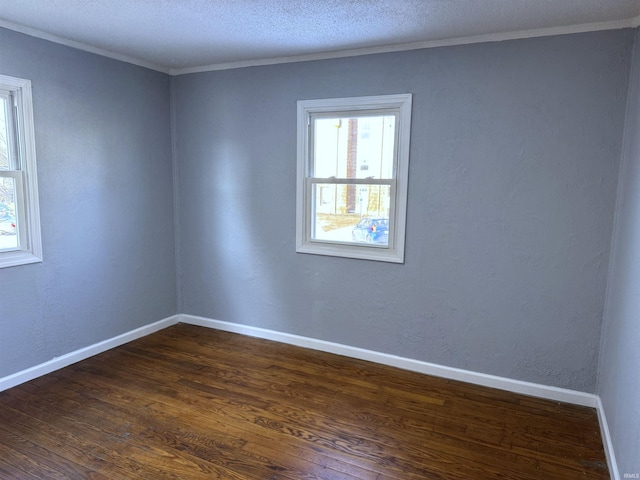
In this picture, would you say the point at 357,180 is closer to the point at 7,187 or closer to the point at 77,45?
the point at 77,45

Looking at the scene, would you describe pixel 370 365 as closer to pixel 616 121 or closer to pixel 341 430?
pixel 341 430

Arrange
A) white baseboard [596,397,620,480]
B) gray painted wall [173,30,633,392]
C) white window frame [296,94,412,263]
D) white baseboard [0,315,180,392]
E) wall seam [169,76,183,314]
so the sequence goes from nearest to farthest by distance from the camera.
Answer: white baseboard [596,397,620,480] → gray painted wall [173,30,633,392] → white baseboard [0,315,180,392] → white window frame [296,94,412,263] → wall seam [169,76,183,314]

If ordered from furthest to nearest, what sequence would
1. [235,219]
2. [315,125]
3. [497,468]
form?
[235,219]
[315,125]
[497,468]

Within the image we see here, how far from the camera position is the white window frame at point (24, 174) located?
2.86 metres

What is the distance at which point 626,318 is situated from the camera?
2.15 metres

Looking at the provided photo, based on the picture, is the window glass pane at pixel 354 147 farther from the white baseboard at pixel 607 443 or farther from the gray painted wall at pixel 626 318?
the white baseboard at pixel 607 443

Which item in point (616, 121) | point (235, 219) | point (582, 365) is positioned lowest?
point (582, 365)

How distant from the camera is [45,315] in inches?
123

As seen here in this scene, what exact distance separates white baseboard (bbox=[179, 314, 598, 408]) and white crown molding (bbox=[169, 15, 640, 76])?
233 cm

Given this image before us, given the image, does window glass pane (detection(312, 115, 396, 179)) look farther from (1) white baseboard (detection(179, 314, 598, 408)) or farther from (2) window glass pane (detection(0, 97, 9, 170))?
(2) window glass pane (detection(0, 97, 9, 170))

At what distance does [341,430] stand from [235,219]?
213 cm

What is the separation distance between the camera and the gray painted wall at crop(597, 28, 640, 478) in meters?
1.88

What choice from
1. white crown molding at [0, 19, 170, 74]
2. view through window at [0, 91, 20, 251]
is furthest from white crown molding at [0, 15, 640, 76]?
view through window at [0, 91, 20, 251]

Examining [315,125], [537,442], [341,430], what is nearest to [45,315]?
[341,430]
